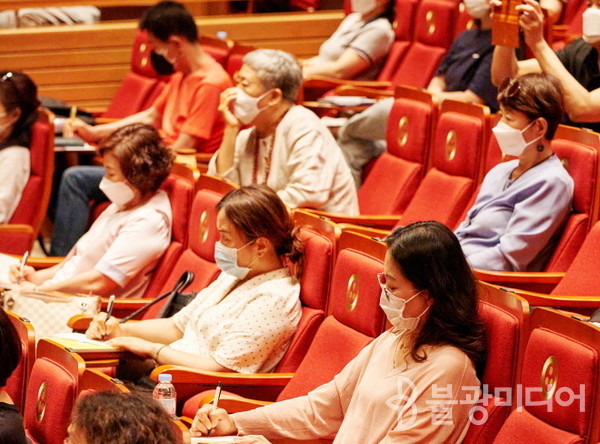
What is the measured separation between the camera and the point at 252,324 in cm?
284

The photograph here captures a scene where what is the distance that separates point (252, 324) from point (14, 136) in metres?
1.97

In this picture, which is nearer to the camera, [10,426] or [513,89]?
[10,426]

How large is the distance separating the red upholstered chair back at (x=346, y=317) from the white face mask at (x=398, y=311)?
0.87ft

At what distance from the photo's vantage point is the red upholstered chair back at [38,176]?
450 cm

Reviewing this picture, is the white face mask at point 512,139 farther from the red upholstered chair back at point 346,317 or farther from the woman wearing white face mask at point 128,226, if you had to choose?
the woman wearing white face mask at point 128,226

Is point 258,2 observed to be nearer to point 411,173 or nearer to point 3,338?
point 411,173

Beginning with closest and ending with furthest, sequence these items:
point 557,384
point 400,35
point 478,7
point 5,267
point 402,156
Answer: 1. point 557,384
2. point 5,267
3. point 402,156
4. point 478,7
5. point 400,35

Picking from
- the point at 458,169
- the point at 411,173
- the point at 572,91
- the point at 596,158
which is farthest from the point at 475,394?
the point at 411,173

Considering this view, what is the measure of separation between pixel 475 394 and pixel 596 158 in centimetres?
110

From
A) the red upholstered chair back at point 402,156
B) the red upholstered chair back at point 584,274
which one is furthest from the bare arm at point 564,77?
the red upholstered chair back at point 402,156

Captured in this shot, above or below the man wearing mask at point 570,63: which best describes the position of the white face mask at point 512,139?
below

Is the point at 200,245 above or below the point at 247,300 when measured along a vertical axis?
below

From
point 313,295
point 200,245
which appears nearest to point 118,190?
point 200,245

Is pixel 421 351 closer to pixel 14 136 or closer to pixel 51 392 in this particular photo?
pixel 51 392
